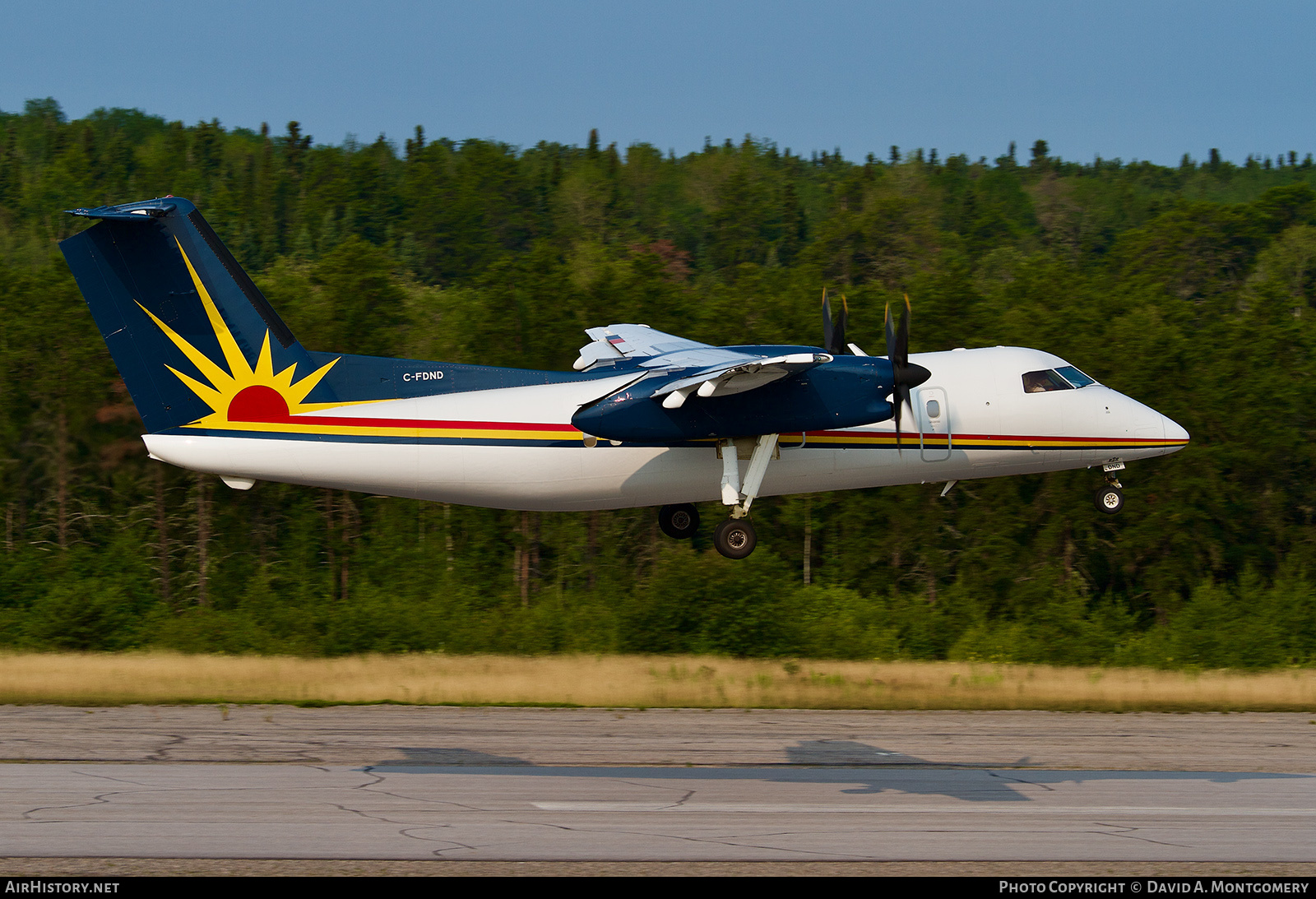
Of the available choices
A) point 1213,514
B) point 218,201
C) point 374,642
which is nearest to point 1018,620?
point 1213,514

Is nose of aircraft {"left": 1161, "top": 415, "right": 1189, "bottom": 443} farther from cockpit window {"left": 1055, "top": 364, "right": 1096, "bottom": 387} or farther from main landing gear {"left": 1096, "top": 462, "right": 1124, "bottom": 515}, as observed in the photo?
cockpit window {"left": 1055, "top": 364, "right": 1096, "bottom": 387}

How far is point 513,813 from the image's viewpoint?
16328 millimetres

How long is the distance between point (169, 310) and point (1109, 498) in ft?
54.5

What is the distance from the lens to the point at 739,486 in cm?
2006

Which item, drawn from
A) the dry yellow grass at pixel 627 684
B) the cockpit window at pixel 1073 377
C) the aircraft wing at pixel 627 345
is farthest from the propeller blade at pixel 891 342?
the dry yellow grass at pixel 627 684

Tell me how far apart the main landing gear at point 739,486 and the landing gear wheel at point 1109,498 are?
6321 mm

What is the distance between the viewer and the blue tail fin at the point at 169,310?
1972 cm

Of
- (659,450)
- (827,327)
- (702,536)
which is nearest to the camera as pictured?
(659,450)

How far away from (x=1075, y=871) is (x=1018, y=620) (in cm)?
2906

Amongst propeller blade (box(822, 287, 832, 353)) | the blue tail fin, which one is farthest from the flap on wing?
the blue tail fin

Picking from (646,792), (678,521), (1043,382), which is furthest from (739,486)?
(1043,382)

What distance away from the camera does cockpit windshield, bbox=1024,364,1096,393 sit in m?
21.3

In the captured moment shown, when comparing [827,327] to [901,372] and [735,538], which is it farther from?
[735,538]
